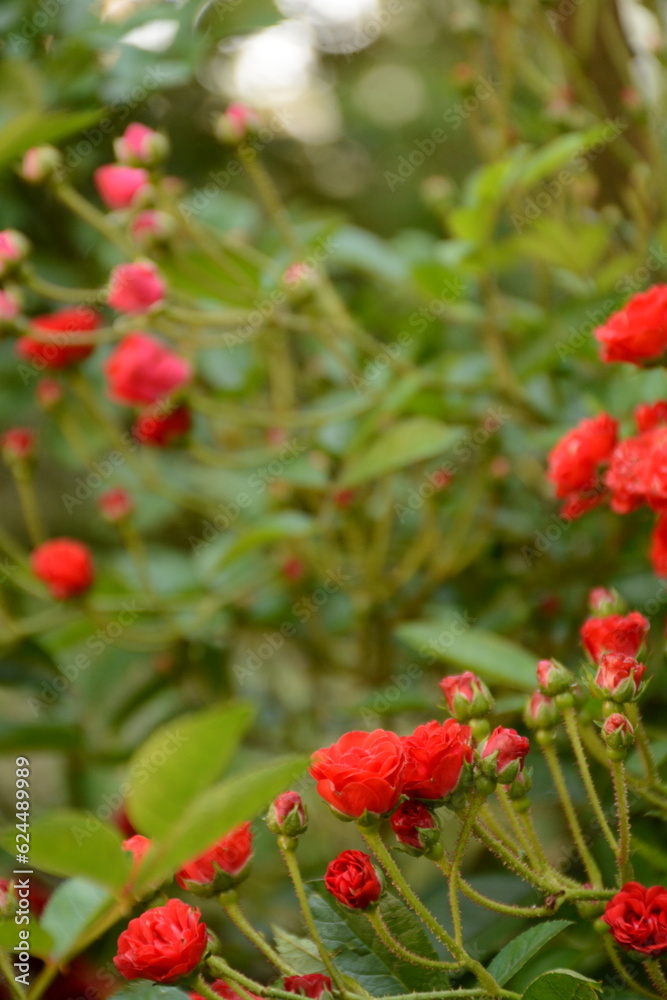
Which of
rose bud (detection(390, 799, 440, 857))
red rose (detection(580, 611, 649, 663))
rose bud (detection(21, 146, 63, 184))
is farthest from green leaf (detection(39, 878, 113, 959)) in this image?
rose bud (detection(21, 146, 63, 184))

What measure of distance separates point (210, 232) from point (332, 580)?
38cm

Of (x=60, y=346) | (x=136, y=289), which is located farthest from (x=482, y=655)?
(x=60, y=346)

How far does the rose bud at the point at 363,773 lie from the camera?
373 millimetres

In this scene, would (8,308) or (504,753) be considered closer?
(504,753)

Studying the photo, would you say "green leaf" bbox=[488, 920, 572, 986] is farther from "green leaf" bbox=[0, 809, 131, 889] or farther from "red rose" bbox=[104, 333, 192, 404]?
"red rose" bbox=[104, 333, 192, 404]

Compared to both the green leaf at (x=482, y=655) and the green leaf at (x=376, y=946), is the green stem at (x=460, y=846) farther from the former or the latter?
the green leaf at (x=482, y=655)

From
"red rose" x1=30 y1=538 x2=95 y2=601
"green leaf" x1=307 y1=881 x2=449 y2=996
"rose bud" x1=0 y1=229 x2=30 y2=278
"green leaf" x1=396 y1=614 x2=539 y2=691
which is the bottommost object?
"green leaf" x1=396 y1=614 x2=539 y2=691

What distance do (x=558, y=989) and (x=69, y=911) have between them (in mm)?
192

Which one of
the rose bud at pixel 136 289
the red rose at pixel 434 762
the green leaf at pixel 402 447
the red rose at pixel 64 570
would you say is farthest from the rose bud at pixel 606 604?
the red rose at pixel 64 570

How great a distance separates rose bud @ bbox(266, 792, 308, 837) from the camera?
1.35ft

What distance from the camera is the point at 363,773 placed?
371 mm

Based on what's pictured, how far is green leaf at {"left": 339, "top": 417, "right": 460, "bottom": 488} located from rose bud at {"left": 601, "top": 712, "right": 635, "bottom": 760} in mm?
376

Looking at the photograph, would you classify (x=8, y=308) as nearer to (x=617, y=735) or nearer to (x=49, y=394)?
(x=49, y=394)

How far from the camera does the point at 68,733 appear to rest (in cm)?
87
